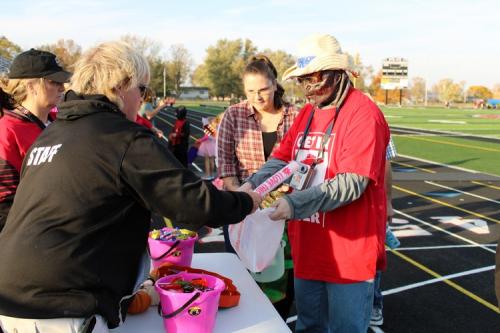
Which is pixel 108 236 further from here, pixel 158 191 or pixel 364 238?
pixel 364 238

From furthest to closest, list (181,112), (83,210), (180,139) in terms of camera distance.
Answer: (181,112) < (180,139) < (83,210)

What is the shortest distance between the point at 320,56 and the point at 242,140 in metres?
1.44

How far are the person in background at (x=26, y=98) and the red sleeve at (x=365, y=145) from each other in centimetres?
174

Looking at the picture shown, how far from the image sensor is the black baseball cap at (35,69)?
3020 millimetres

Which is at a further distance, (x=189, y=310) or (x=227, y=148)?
(x=227, y=148)

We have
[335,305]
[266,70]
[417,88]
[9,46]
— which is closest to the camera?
[335,305]

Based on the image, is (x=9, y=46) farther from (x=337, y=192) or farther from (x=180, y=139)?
(x=337, y=192)

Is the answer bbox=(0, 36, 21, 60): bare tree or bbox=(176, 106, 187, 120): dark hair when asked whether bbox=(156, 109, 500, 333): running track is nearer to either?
bbox=(176, 106, 187, 120): dark hair

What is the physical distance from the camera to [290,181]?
2662mm

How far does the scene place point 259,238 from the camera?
96.8 inches

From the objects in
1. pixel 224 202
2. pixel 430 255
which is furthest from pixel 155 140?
pixel 430 255

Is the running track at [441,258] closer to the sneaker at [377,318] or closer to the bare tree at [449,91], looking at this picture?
the sneaker at [377,318]

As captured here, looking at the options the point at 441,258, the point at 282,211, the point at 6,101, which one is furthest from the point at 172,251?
the point at 441,258

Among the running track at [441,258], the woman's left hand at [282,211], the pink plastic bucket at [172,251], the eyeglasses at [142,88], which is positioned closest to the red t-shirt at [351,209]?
the woman's left hand at [282,211]
